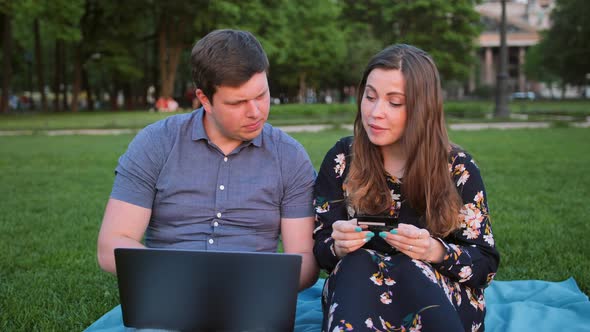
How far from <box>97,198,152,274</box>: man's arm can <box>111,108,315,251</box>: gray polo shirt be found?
0.04 m

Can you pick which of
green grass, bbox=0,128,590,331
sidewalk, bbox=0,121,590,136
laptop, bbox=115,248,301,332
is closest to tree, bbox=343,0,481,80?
sidewalk, bbox=0,121,590,136

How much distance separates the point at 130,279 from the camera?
220 centimetres

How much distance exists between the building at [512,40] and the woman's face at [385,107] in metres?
89.2

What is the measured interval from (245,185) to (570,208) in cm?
512

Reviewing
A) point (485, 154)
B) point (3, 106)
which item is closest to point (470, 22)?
point (3, 106)

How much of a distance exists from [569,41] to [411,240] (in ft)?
166

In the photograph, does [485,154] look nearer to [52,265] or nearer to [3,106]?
[52,265]

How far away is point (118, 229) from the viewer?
2631 millimetres

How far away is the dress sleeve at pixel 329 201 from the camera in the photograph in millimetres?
2664

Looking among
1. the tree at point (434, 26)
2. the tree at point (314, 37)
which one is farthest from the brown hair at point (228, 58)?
the tree at point (434, 26)

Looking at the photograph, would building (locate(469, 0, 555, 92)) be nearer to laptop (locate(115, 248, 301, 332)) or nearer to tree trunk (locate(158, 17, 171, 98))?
tree trunk (locate(158, 17, 171, 98))

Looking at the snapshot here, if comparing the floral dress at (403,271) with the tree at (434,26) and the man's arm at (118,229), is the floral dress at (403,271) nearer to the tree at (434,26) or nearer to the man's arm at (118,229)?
the man's arm at (118,229)

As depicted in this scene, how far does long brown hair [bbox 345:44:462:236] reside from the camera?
8.57 feet

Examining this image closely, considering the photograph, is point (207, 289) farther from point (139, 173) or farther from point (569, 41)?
point (569, 41)
